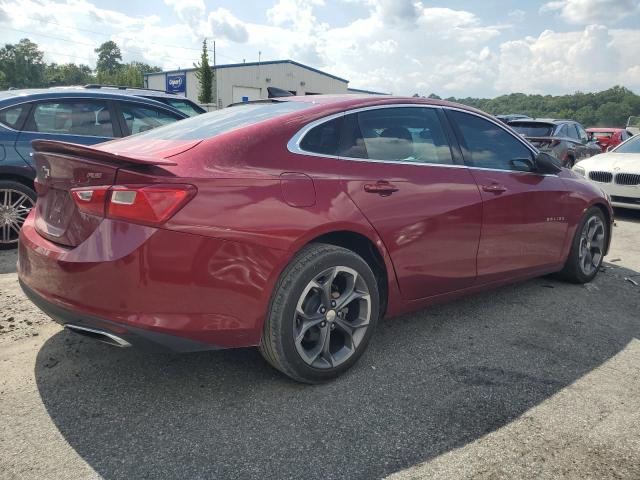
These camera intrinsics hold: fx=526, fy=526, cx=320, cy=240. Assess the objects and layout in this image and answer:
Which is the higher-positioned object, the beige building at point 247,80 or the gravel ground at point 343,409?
the beige building at point 247,80

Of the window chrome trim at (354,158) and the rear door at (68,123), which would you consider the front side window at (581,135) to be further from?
the rear door at (68,123)

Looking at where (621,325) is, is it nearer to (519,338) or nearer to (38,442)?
(519,338)

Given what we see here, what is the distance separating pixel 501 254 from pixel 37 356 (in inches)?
126

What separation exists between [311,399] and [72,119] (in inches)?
181

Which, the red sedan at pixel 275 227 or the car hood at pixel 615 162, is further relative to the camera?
the car hood at pixel 615 162

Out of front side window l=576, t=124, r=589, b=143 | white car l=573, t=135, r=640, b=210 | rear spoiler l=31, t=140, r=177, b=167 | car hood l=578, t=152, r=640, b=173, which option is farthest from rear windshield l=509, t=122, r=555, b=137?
rear spoiler l=31, t=140, r=177, b=167

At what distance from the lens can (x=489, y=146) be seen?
3.98 m

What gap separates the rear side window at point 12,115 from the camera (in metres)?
5.30

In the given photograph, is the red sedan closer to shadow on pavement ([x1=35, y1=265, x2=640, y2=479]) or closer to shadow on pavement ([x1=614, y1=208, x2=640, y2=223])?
shadow on pavement ([x1=35, y1=265, x2=640, y2=479])

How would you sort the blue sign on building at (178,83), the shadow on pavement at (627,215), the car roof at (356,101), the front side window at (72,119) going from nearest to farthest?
the car roof at (356,101) → the front side window at (72,119) → the shadow on pavement at (627,215) → the blue sign on building at (178,83)

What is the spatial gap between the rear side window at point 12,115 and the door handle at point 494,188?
15.2 feet

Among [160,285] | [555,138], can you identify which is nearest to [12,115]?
[160,285]

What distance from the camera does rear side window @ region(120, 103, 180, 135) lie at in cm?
616

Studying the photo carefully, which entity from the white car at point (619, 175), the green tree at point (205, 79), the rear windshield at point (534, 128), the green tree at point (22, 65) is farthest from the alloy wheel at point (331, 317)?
the green tree at point (22, 65)
